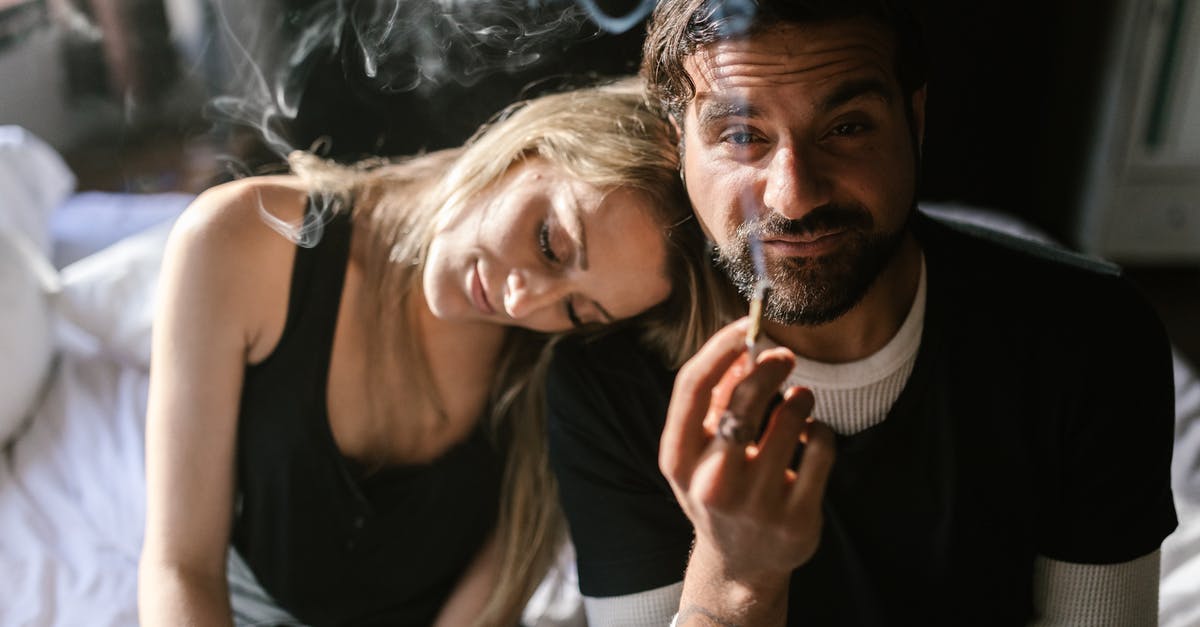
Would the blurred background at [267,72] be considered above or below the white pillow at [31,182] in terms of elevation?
above

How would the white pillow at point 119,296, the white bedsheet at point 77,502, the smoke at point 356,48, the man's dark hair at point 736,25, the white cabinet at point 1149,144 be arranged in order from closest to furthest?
the man's dark hair at point 736,25
the smoke at point 356,48
the white bedsheet at point 77,502
the white pillow at point 119,296
the white cabinet at point 1149,144

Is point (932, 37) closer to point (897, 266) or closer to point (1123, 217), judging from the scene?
point (1123, 217)

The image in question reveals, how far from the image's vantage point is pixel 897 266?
982 millimetres

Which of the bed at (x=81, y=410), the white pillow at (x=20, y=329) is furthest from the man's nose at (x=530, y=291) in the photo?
the white pillow at (x=20, y=329)

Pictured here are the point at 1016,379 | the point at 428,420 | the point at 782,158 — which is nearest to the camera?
the point at 782,158

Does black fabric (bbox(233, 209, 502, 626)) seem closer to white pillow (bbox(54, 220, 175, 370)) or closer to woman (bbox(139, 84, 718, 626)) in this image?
woman (bbox(139, 84, 718, 626))

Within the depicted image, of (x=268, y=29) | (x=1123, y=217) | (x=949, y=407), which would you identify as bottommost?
(x=1123, y=217)

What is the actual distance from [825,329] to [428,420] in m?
0.50

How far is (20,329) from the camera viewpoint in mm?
1301

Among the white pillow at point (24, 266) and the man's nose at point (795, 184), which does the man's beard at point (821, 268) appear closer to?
the man's nose at point (795, 184)

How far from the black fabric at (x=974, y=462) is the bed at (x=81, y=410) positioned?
0.99 ft

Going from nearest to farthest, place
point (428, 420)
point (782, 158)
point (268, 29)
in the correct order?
point (782, 158) → point (268, 29) → point (428, 420)

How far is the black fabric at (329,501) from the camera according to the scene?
105cm

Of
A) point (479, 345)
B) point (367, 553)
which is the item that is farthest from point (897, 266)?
point (367, 553)
